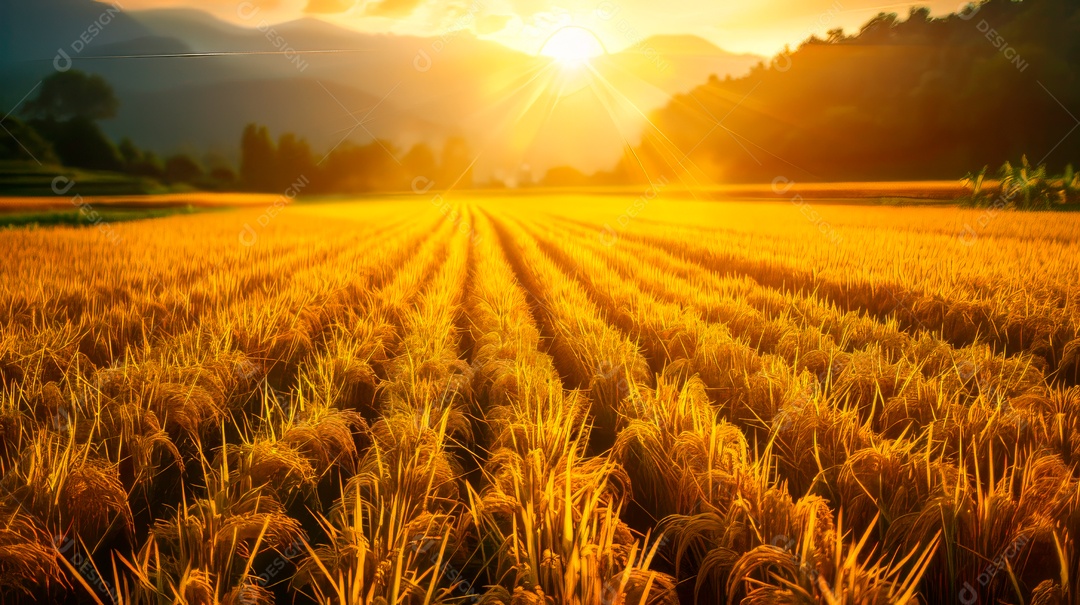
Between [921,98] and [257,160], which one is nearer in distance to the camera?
[257,160]

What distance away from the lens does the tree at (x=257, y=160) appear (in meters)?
15.8

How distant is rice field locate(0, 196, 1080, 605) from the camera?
1.76 metres

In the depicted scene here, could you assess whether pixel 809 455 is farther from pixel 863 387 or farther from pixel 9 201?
pixel 9 201

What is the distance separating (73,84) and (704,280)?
11361mm

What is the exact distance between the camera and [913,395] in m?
3.13

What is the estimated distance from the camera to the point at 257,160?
52.6 feet

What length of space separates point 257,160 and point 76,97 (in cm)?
636

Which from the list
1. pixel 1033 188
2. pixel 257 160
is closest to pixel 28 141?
pixel 257 160

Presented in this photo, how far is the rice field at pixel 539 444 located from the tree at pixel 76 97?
13.6 feet

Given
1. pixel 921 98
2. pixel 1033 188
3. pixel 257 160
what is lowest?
pixel 1033 188

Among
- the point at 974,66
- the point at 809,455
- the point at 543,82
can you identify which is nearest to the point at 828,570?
the point at 809,455

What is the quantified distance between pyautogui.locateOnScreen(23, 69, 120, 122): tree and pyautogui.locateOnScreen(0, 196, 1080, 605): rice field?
4130 millimetres

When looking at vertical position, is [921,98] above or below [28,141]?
above

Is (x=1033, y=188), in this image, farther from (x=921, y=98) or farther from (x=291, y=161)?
(x=291, y=161)
